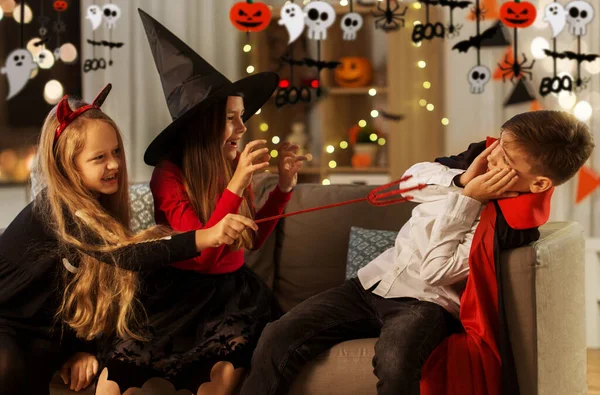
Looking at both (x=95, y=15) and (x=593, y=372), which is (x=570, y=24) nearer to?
(x=593, y=372)

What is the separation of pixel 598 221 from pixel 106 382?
2706 mm

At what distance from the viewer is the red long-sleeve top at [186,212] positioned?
6.77 ft

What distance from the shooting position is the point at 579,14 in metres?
3.54

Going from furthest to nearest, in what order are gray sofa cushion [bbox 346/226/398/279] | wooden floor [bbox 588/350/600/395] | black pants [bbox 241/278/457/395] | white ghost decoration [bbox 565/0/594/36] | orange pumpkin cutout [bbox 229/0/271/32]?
1. orange pumpkin cutout [bbox 229/0/271/32]
2. white ghost decoration [bbox 565/0/594/36]
3. wooden floor [bbox 588/350/600/395]
4. gray sofa cushion [bbox 346/226/398/279]
5. black pants [bbox 241/278/457/395]

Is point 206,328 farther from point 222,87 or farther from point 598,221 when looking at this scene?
point 598,221

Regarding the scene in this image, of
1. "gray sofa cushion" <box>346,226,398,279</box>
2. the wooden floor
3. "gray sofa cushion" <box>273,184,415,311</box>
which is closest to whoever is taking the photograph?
"gray sofa cushion" <box>346,226,398,279</box>

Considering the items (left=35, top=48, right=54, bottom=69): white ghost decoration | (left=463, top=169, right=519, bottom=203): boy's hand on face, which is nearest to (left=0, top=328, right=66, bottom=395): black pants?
(left=463, top=169, right=519, bottom=203): boy's hand on face

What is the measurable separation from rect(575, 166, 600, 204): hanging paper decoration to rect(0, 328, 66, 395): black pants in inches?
106

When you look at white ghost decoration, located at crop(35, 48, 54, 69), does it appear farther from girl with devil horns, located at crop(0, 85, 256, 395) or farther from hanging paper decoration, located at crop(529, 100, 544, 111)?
hanging paper decoration, located at crop(529, 100, 544, 111)

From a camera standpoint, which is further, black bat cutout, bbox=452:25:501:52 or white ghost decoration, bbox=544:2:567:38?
black bat cutout, bbox=452:25:501:52

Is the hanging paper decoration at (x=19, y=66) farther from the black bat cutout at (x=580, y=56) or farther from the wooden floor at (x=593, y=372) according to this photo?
the wooden floor at (x=593, y=372)

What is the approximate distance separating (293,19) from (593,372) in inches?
81.1

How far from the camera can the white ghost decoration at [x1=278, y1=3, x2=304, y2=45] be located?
3.79 metres

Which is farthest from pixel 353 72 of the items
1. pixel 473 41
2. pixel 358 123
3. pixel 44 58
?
pixel 44 58
